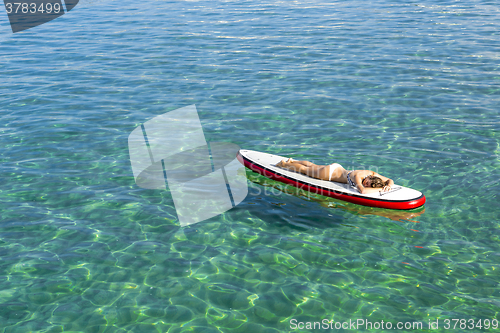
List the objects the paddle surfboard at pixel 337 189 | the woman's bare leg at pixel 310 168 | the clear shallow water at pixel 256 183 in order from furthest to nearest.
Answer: the woman's bare leg at pixel 310 168 → the paddle surfboard at pixel 337 189 → the clear shallow water at pixel 256 183

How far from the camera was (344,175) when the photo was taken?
934cm

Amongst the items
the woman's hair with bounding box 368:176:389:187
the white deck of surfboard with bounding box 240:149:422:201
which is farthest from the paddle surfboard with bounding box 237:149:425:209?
the woman's hair with bounding box 368:176:389:187

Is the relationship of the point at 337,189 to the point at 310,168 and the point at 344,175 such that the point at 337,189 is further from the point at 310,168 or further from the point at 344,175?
the point at 310,168

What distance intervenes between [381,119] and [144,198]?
6816mm

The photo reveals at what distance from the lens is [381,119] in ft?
41.5

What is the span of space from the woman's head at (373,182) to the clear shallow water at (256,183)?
1.54 ft

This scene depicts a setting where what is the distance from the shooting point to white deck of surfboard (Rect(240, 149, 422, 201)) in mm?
8789

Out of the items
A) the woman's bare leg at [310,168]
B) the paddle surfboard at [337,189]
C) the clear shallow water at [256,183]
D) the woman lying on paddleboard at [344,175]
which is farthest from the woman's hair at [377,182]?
the woman's bare leg at [310,168]

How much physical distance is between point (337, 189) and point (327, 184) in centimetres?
25

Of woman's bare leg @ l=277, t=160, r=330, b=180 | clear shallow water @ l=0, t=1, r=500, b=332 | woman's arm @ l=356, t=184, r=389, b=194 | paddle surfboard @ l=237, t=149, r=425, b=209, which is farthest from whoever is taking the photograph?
woman's bare leg @ l=277, t=160, r=330, b=180

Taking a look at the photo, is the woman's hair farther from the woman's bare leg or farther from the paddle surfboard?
the woman's bare leg

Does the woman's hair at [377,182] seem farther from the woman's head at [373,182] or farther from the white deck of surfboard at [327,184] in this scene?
the white deck of surfboard at [327,184]

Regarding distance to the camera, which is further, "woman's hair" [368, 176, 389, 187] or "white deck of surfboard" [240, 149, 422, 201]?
"woman's hair" [368, 176, 389, 187]

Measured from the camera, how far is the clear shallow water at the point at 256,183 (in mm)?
6781
